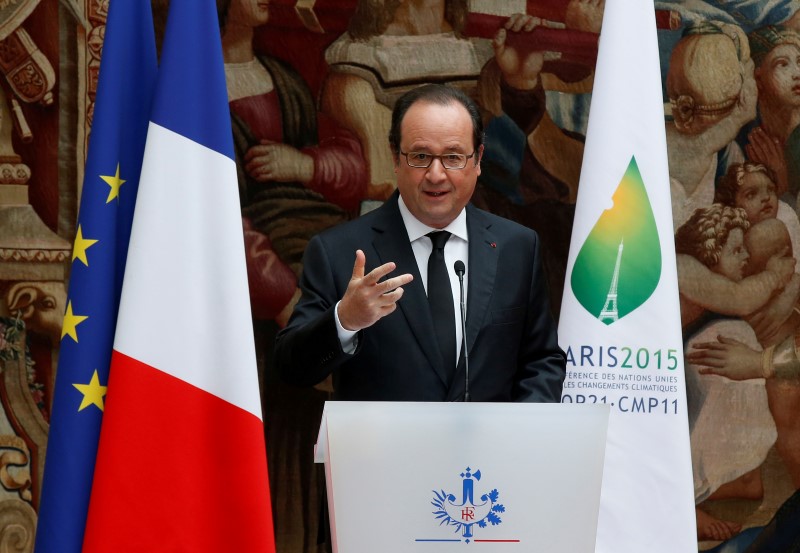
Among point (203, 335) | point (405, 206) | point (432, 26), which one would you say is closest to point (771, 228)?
point (432, 26)

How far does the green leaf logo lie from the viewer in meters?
4.39

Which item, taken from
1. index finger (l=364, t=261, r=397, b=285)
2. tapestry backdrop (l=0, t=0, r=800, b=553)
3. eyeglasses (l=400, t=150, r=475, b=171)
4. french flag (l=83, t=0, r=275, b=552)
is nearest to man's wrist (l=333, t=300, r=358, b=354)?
index finger (l=364, t=261, r=397, b=285)

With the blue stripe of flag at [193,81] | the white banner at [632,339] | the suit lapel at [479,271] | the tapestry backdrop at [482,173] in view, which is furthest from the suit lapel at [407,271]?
the tapestry backdrop at [482,173]

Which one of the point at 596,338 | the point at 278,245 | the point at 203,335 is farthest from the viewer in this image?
the point at 278,245

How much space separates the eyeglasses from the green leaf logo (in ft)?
3.42

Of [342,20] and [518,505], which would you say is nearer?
[518,505]

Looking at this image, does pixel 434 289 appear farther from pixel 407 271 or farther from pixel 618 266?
pixel 618 266

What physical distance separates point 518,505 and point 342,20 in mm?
2967

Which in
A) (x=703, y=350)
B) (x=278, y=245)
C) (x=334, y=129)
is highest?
(x=334, y=129)

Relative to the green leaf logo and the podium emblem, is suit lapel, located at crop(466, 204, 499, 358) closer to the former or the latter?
the green leaf logo

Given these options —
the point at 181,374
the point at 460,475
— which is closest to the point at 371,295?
the point at 460,475

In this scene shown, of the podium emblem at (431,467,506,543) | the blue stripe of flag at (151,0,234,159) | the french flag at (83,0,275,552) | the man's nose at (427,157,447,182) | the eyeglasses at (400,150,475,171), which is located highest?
the blue stripe of flag at (151,0,234,159)

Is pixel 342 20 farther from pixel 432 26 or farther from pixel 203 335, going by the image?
pixel 203 335

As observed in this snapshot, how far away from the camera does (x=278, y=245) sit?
Answer: 5.01 meters
